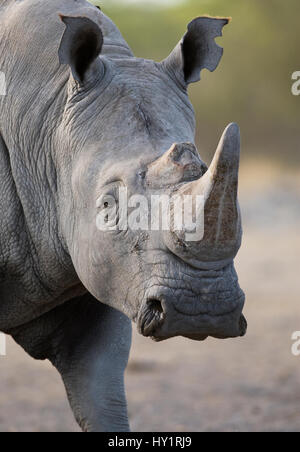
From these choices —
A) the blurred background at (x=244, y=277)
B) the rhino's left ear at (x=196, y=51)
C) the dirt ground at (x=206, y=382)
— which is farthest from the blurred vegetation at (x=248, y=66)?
the rhino's left ear at (x=196, y=51)

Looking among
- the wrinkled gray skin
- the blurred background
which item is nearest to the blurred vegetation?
the blurred background

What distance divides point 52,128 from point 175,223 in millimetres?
1049

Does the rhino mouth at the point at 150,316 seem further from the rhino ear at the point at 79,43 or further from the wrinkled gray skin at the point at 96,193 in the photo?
the rhino ear at the point at 79,43

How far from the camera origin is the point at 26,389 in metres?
8.87

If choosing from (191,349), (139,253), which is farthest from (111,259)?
(191,349)

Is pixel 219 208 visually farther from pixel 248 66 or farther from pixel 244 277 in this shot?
pixel 248 66

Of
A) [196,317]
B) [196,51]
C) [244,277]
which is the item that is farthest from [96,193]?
[244,277]

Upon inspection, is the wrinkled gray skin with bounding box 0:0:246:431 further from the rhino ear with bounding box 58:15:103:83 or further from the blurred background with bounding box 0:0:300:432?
the blurred background with bounding box 0:0:300:432

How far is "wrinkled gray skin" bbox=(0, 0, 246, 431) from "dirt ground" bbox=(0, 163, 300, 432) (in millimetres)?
2366

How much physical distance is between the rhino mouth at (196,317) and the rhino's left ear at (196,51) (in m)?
1.15

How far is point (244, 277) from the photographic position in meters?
14.2

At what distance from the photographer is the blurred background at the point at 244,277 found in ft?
26.0

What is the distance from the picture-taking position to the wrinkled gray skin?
3.68 meters

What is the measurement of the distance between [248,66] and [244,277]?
37.4 feet
